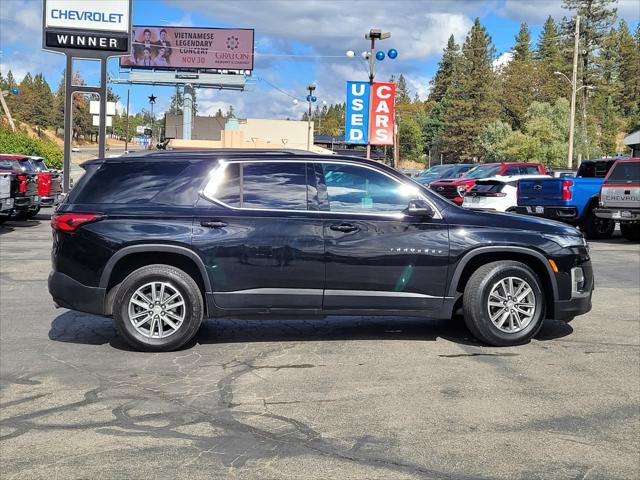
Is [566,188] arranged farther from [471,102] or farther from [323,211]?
[471,102]

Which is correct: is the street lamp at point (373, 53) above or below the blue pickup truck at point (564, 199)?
above

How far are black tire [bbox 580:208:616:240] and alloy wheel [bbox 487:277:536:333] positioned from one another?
11764 millimetres

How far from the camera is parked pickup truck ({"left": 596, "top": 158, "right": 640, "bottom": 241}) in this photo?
1559 cm

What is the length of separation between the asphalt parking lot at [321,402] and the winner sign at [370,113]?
56.6 feet

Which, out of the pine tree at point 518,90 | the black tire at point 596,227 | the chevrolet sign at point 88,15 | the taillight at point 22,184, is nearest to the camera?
the taillight at point 22,184

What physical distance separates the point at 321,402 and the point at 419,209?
2.13 m

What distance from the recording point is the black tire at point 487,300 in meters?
6.42

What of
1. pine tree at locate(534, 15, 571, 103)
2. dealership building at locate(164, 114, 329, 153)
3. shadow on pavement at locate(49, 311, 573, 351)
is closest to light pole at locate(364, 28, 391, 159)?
shadow on pavement at locate(49, 311, 573, 351)

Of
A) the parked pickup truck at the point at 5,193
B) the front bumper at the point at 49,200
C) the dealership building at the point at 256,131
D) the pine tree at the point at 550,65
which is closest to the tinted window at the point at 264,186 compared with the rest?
the parked pickup truck at the point at 5,193

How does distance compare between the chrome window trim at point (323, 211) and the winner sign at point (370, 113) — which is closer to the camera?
the chrome window trim at point (323, 211)

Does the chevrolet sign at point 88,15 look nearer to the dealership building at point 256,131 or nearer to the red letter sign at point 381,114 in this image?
the red letter sign at point 381,114

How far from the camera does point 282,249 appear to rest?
6.23 meters

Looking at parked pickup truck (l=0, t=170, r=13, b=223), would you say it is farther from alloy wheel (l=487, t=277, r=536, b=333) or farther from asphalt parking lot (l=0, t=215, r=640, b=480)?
alloy wheel (l=487, t=277, r=536, b=333)

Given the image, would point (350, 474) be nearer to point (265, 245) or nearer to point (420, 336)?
point (265, 245)
